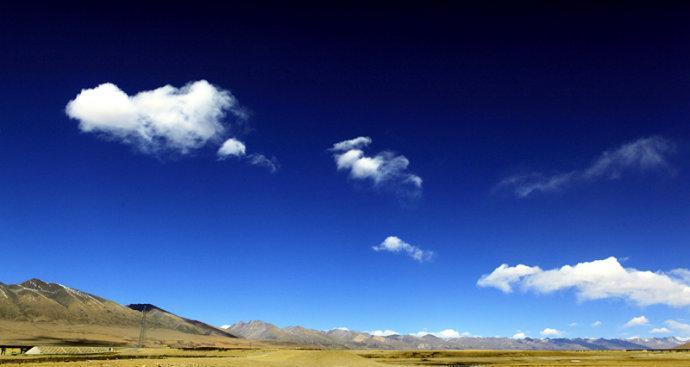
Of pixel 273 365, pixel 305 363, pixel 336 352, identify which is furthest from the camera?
pixel 336 352

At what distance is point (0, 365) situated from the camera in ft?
219

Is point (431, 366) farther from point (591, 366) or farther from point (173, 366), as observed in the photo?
point (173, 366)

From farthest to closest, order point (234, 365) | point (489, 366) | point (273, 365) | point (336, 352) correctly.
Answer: point (489, 366)
point (336, 352)
point (273, 365)
point (234, 365)

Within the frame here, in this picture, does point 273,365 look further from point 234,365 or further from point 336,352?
point 336,352

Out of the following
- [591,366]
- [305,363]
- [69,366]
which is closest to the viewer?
[69,366]

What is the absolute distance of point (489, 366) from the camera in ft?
339

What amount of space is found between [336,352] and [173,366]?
3409 cm

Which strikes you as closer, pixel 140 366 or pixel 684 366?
pixel 140 366

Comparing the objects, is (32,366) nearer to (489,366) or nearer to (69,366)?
(69,366)

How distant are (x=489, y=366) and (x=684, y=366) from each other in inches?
1332

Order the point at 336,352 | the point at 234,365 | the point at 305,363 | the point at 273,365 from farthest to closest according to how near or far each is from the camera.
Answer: the point at 336,352
the point at 305,363
the point at 273,365
the point at 234,365

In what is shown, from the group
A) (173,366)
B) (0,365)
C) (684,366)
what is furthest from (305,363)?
(684,366)

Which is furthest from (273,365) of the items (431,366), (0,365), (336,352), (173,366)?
(431,366)

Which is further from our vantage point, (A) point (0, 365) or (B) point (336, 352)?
(B) point (336, 352)
